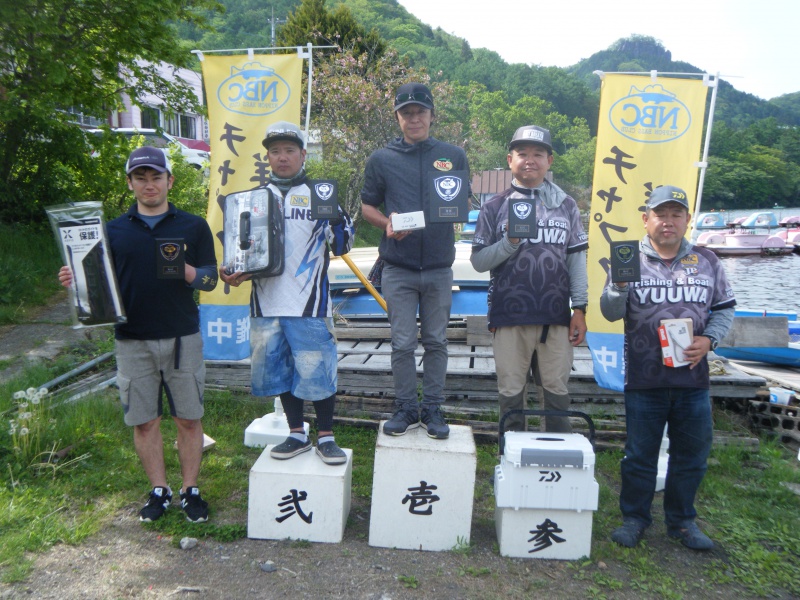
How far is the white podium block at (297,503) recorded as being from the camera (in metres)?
3.59

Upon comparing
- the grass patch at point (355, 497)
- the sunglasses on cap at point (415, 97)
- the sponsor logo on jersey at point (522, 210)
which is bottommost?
the grass patch at point (355, 497)

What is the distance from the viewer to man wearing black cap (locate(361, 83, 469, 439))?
3.78 metres

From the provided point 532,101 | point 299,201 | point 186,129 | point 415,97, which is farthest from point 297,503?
point 532,101

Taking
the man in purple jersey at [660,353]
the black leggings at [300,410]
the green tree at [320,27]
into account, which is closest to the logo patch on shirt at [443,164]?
the man in purple jersey at [660,353]

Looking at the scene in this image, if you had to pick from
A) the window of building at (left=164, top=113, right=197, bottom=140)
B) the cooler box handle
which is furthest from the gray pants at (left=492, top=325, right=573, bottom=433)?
the window of building at (left=164, top=113, right=197, bottom=140)

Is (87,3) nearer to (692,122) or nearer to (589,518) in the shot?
(692,122)

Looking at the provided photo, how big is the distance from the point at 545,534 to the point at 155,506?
219cm

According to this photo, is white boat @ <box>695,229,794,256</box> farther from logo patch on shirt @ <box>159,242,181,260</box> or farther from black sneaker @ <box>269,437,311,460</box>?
logo patch on shirt @ <box>159,242,181,260</box>

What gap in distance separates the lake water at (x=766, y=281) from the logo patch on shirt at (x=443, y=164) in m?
16.3

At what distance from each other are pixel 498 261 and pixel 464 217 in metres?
0.37

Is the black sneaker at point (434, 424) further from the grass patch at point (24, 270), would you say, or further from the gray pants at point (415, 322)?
the grass patch at point (24, 270)

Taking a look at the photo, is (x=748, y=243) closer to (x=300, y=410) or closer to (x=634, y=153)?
(x=634, y=153)

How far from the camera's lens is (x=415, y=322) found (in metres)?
3.88

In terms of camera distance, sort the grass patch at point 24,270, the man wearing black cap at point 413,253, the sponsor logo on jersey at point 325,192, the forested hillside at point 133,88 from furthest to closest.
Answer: the grass patch at point 24,270 → the forested hillside at point 133,88 → the man wearing black cap at point 413,253 → the sponsor logo on jersey at point 325,192
